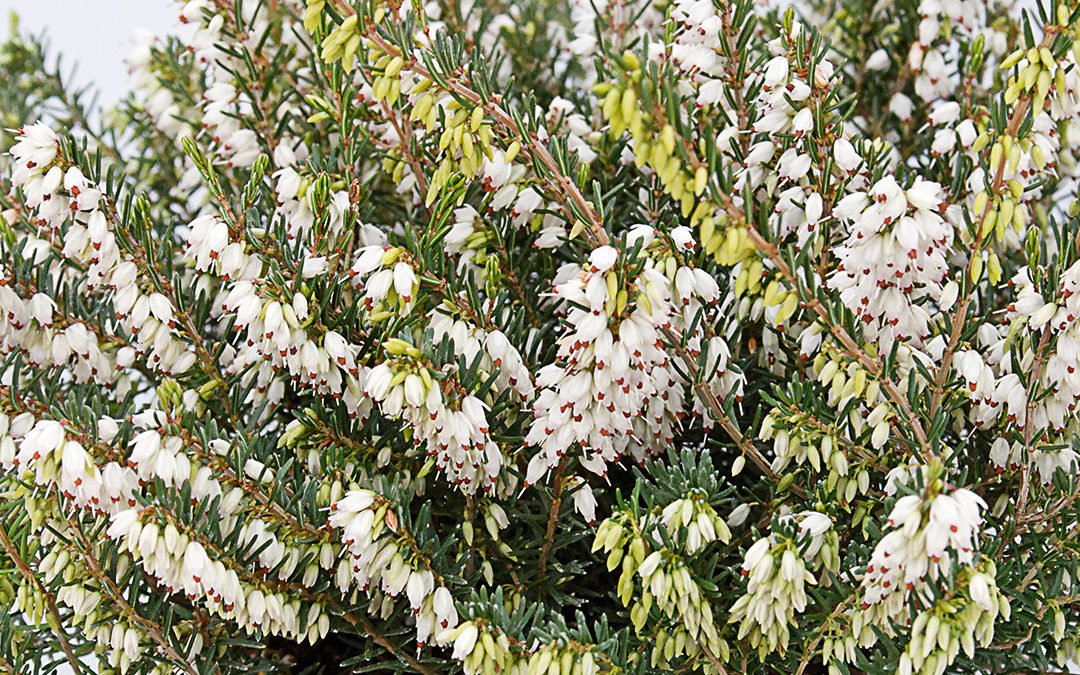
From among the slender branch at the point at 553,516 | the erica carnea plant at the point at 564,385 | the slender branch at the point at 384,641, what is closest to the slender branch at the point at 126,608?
the erica carnea plant at the point at 564,385

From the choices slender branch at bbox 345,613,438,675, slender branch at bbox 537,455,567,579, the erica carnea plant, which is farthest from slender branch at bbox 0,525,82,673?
slender branch at bbox 537,455,567,579

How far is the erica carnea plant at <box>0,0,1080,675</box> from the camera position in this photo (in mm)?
1164

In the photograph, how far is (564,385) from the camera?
3.92 feet

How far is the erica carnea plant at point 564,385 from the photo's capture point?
3.82 ft

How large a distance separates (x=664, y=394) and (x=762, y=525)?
19 centimetres

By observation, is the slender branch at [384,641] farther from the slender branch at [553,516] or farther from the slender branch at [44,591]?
the slender branch at [44,591]

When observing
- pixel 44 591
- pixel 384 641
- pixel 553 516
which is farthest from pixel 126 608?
pixel 553 516

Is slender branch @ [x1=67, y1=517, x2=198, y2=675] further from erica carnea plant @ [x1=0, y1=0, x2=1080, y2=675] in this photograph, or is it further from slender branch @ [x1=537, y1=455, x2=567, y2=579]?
slender branch @ [x1=537, y1=455, x2=567, y2=579]

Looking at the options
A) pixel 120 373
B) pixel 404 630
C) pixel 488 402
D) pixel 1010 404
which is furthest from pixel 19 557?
pixel 1010 404

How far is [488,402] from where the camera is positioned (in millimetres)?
1361

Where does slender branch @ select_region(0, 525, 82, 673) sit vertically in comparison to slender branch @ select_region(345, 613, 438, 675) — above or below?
above

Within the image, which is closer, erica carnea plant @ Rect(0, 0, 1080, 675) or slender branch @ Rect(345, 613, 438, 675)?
erica carnea plant @ Rect(0, 0, 1080, 675)

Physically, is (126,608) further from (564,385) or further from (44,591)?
(564,385)

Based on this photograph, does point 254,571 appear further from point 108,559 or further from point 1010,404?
point 1010,404
